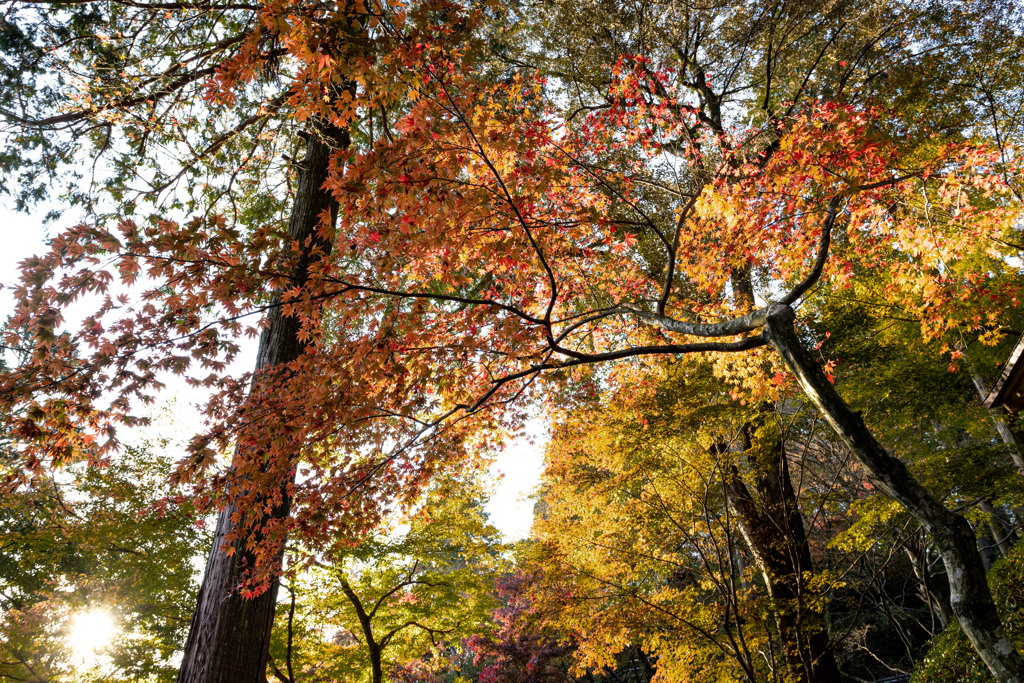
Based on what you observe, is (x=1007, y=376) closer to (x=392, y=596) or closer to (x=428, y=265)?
(x=428, y=265)

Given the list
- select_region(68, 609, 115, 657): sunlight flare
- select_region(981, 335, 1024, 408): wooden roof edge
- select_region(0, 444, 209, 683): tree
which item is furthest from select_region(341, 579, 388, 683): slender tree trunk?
select_region(981, 335, 1024, 408): wooden roof edge

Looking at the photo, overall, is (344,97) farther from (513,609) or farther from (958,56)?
(513,609)

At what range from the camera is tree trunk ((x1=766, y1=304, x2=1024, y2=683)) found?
2.96 metres

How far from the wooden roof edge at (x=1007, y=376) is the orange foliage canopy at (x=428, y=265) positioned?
1.09 meters

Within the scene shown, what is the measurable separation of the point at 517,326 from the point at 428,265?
1.55 m

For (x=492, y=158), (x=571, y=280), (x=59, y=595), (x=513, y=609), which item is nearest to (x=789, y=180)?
(x=571, y=280)

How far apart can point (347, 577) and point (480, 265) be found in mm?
5574

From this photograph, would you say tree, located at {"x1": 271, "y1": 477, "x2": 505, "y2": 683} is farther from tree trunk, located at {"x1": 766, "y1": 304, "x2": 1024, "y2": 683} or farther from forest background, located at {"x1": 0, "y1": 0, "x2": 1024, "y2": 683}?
tree trunk, located at {"x1": 766, "y1": 304, "x2": 1024, "y2": 683}

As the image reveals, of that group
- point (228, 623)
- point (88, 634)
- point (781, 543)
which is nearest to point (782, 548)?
point (781, 543)

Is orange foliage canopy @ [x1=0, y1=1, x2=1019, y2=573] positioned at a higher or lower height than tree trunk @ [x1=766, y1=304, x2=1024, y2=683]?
higher

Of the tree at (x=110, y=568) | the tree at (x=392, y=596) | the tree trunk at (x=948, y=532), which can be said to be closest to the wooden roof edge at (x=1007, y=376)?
the tree trunk at (x=948, y=532)

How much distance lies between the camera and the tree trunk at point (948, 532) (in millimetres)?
2961

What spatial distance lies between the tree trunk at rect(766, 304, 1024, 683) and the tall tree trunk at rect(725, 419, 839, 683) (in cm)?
338

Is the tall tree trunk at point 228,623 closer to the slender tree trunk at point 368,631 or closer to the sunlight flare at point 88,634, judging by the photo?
the slender tree trunk at point 368,631
